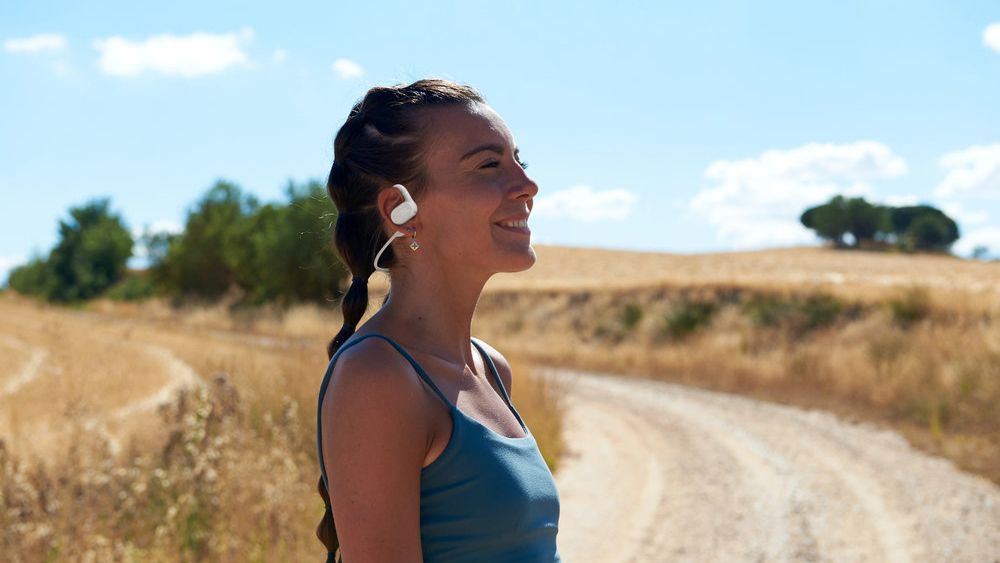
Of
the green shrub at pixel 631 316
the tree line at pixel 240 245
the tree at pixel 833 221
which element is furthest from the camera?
the tree at pixel 833 221

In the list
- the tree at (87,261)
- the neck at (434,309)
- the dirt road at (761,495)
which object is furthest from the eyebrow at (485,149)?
the tree at (87,261)

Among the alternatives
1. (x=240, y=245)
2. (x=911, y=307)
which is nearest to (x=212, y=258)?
(x=240, y=245)

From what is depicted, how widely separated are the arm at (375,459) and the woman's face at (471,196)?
0.37 meters

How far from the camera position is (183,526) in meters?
5.29

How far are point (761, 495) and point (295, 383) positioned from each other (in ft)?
15.1

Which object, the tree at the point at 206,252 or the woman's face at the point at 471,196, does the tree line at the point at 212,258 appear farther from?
the woman's face at the point at 471,196

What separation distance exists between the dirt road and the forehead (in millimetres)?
5641

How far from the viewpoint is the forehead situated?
1802mm

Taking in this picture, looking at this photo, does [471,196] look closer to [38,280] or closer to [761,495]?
[761,495]

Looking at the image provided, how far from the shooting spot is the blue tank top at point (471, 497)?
1.56m

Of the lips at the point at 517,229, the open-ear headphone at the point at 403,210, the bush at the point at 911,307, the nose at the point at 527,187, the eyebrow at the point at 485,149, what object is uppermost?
the eyebrow at the point at 485,149

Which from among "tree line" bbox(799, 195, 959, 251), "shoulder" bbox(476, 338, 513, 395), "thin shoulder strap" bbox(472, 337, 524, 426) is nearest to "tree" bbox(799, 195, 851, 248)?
"tree line" bbox(799, 195, 959, 251)

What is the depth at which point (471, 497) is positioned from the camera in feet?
5.13

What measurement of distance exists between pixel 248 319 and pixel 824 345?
81.5 ft
